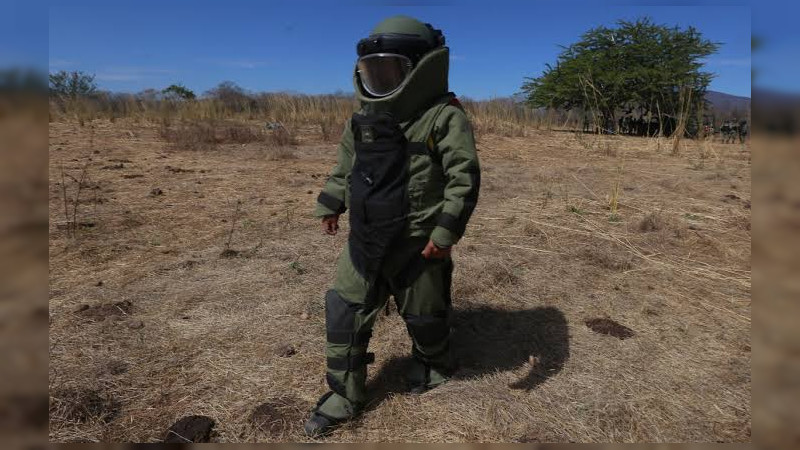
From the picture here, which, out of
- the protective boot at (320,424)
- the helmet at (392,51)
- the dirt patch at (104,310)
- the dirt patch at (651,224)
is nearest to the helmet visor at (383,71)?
the helmet at (392,51)

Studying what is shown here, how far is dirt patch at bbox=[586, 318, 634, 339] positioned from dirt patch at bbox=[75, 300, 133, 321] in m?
2.74

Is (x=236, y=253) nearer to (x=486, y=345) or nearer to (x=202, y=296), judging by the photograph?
(x=202, y=296)

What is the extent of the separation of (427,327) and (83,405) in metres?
1.47

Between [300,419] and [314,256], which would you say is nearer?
[300,419]

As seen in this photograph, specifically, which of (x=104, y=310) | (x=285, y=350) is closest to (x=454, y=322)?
(x=285, y=350)

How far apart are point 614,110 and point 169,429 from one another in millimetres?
17967

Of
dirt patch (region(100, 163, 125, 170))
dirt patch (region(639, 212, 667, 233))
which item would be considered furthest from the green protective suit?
dirt patch (region(100, 163, 125, 170))

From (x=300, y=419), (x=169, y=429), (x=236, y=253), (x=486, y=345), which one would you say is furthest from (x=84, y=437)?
(x=236, y=253)

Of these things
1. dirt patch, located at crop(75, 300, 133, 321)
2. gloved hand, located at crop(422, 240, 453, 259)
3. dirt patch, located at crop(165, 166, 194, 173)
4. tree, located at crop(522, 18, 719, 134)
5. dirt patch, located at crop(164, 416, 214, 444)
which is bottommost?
dirt patch, located at crop(164, 416, 214, 444)

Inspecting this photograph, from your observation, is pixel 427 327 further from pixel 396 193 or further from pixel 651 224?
pixel 651 224

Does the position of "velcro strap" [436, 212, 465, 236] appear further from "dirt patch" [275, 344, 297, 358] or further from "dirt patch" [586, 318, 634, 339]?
"dirt patch" [586, 318, 634, 339]

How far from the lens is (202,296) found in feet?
10.7

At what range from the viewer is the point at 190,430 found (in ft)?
6.61

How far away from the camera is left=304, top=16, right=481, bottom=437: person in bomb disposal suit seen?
199 cm
